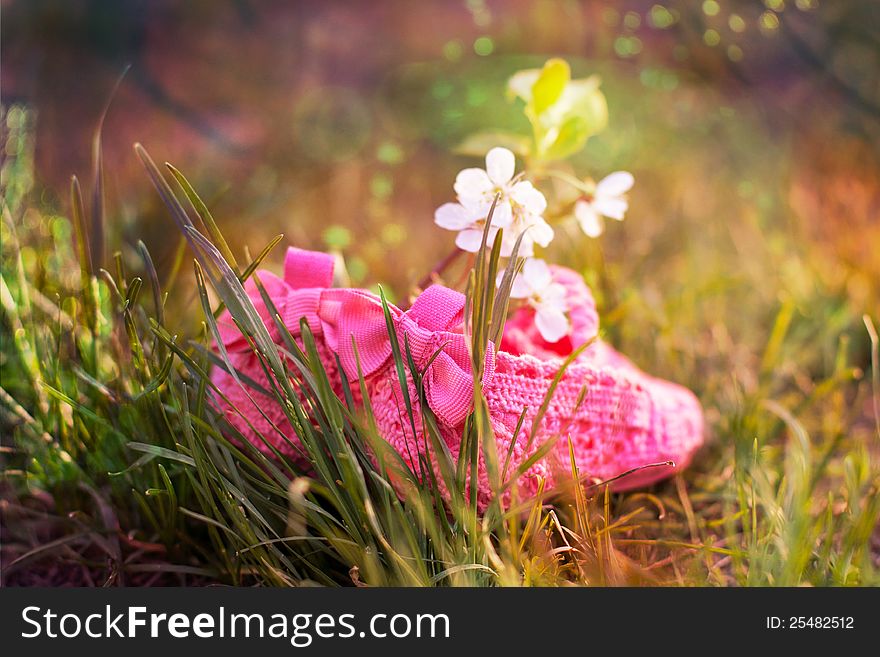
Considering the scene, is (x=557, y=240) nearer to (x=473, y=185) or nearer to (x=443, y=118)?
(x=473, y=185)

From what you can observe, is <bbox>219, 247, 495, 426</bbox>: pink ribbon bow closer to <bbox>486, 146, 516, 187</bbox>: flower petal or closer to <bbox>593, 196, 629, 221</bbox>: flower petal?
<bbox>486, 146, 516, 187</bbox>: flower petal

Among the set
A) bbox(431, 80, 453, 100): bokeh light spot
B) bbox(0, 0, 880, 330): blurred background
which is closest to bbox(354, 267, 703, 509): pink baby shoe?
bbox(0, 0, 880, 330): blurred background

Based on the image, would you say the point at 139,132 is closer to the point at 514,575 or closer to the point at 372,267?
the point at 372,267

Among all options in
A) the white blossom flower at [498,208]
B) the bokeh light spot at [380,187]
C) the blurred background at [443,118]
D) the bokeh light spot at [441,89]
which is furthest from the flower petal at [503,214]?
the bokeh light spot at [441,89]

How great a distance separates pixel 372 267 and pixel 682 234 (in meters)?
0.68

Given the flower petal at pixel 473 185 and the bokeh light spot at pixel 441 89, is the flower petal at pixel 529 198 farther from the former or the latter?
the bokeh light spot at pixel 441 89

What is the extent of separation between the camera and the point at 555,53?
2057 millimetres

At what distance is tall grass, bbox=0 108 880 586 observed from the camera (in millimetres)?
591

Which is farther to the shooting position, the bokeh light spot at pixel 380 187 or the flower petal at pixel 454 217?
the bokeh light spot at pixel 380 187

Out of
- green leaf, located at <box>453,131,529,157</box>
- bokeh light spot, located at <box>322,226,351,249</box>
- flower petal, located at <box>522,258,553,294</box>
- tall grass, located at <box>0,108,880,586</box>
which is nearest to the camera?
tall grass, located at <box>0,108,880,586</box>

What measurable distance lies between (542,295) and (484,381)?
14 cm

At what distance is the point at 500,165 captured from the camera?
0.65m

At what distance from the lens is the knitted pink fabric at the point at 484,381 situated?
616 mm

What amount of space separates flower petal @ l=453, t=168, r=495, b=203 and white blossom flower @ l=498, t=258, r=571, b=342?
82mm
